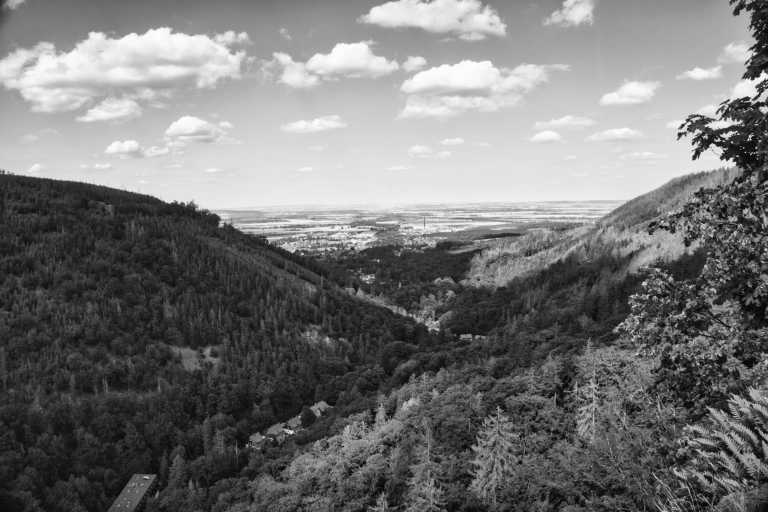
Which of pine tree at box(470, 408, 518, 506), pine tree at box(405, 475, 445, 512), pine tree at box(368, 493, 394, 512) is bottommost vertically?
pine tree at box(368, 493, 394, 512)

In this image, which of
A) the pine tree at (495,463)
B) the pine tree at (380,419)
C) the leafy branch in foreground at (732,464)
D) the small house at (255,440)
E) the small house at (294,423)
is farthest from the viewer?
the small house at (294,423)

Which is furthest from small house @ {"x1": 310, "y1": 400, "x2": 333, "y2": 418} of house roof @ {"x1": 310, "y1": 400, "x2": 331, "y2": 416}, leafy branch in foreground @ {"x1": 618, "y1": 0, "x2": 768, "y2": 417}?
leafy branch in foreground @ {"x1": 618, "y1": 0, "x2": 768, "y2": 417}

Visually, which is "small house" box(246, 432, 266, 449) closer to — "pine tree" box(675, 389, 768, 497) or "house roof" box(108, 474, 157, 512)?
"house roof" box(108, 474, 157, 512)

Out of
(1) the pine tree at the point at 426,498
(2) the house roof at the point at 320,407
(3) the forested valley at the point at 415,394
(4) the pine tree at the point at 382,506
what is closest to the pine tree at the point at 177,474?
(3) the forested valley at the point at 415,394

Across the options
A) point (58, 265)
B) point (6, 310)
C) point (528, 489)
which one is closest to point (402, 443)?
point (528, 489)

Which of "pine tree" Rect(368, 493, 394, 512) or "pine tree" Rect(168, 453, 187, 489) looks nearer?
"pine tree" Rect(368, 493, 394, 512)

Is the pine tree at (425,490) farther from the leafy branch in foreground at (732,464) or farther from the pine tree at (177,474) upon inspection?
the pine tree at (177,474)
